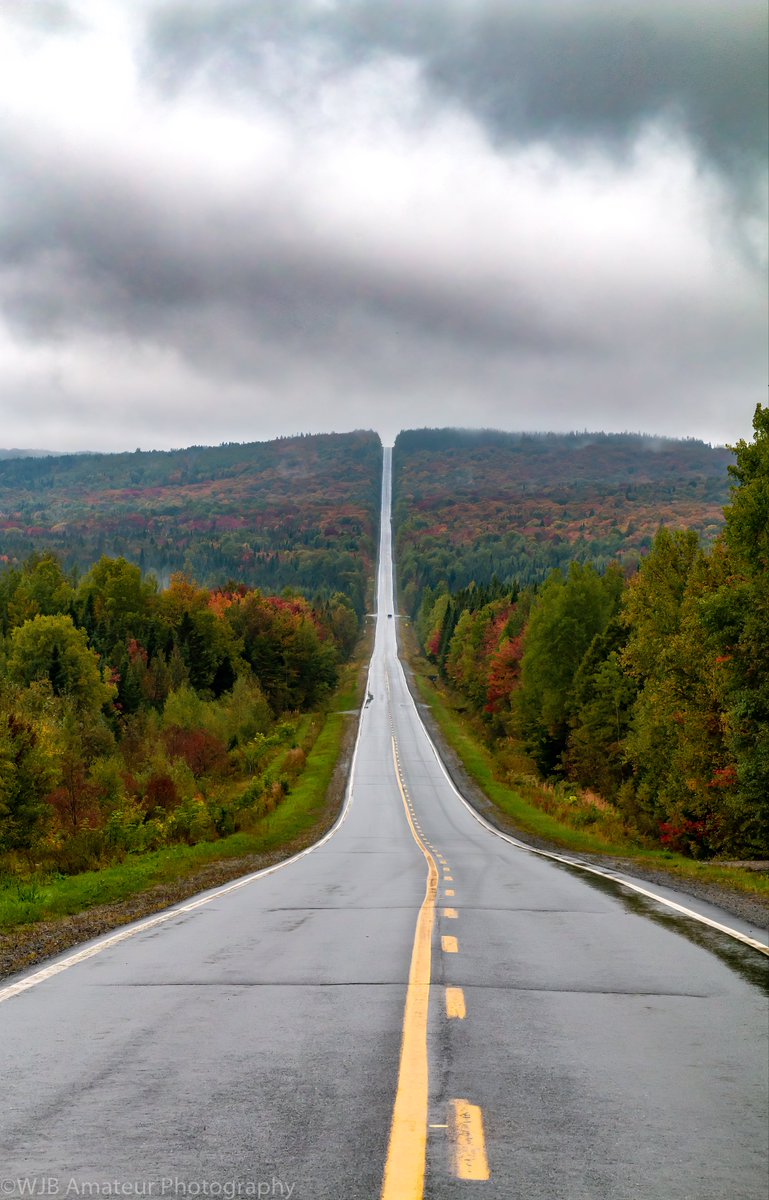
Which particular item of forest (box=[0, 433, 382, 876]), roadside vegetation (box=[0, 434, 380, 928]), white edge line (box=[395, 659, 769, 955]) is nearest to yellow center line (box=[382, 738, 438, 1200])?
white edge line (box=[395, 659, 769, 955])

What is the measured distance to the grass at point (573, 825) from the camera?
82.8ft

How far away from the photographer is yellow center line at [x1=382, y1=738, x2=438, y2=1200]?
447 cm

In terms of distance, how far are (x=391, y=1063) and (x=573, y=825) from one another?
4143 cm

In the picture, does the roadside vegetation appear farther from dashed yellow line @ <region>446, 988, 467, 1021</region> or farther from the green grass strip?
dashed yellow line @ <region>446, 988, 467, 1021</region>

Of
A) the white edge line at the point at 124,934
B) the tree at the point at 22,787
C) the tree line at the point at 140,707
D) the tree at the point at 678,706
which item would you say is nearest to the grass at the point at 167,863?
the tree line at the point at 140,707

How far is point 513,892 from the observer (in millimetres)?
18875

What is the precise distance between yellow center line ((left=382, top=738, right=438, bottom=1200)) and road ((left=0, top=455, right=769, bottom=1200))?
0.07 feet

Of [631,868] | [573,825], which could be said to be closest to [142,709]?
[573,825]

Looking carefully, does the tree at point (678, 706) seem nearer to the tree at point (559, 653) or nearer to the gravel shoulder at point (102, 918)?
the gravel shoulder at point (102, 918)

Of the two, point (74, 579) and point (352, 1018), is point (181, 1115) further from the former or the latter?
point (74, 579)

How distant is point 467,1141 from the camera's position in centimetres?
500

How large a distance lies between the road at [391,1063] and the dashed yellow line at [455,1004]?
4 cm

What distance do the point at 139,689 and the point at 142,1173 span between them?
9078cm

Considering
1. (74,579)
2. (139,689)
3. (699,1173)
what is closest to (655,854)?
(699,1173)
